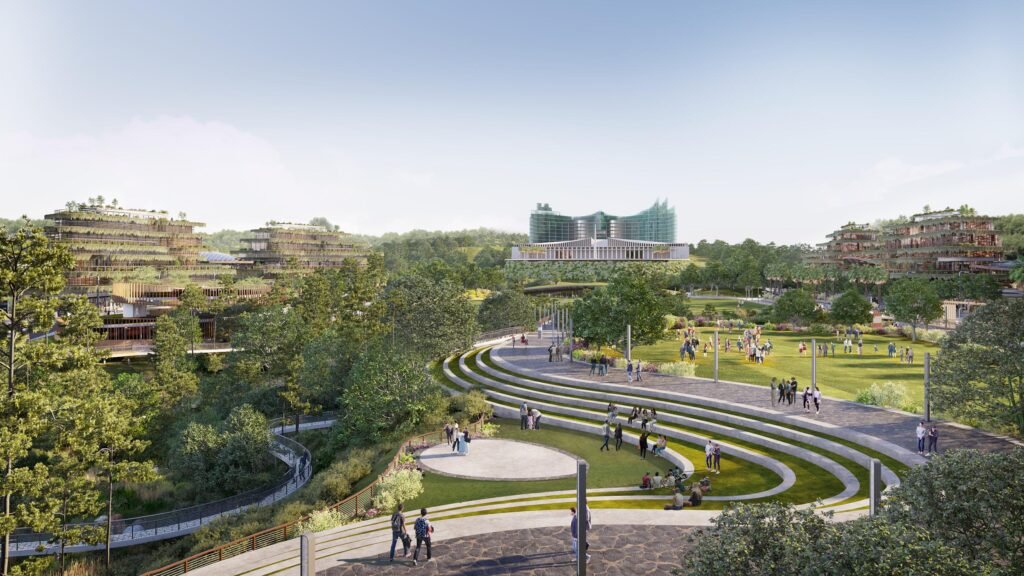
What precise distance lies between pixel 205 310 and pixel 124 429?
50.2 m

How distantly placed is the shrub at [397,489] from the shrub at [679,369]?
20.2 metres

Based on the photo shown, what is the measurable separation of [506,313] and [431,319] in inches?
845

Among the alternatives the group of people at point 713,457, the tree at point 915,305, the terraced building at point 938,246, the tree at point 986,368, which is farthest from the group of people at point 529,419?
the terraced building at point 938,246

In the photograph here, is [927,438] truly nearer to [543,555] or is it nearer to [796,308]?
[543,555]

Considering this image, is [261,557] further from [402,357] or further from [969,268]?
[969,268]

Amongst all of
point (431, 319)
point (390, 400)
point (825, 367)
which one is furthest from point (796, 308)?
point (390, 400)

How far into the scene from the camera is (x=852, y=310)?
57.3 m

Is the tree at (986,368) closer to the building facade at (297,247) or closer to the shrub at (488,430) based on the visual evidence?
the shrub at (488,430)

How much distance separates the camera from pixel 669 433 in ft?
90.9

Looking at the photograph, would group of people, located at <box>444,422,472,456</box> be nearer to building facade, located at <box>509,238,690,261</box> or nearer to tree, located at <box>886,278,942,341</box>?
tree, located at <box>886,278,942,341</box>

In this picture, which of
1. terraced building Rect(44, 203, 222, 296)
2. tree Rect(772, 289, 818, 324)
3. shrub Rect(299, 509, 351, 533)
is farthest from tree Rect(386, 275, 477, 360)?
terraced building Rect(44, 203, 222, 296)

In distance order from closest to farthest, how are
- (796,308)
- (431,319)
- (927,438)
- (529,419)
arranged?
(927,438) → (529,419) → (431,319) → (796,308)

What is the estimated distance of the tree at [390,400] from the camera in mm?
31656

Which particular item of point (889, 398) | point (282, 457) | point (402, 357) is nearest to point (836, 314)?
point (889, 398)
